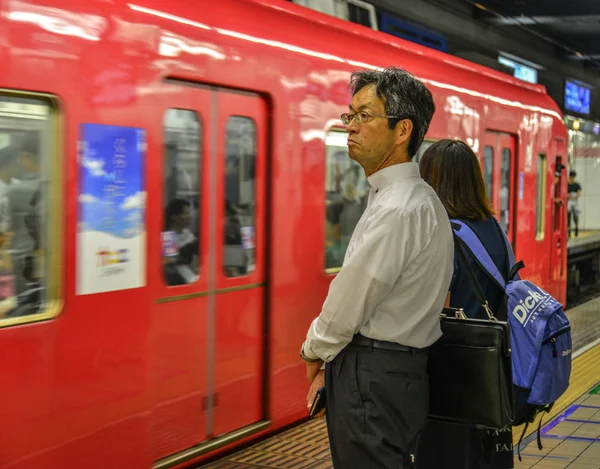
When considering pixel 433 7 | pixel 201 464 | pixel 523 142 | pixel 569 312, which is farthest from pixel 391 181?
pixel 433 7

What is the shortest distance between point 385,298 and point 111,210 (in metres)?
1.81

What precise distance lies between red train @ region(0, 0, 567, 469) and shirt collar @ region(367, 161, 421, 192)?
1595 mm

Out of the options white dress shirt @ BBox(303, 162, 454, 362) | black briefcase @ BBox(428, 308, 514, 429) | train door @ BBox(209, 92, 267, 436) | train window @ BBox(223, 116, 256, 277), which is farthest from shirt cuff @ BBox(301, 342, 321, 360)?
train window @ BBox(223, 116, 256, 277)

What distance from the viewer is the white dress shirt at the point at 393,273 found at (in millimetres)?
2510

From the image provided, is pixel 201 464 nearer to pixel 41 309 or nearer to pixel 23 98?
pixel 41 309

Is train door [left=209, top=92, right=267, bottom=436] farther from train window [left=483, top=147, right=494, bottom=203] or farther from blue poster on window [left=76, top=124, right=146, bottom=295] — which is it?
train window [left=483, top=147, right=494, bottom=203]

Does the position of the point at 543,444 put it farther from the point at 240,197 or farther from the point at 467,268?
the point at 467,268

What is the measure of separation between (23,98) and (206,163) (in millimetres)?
1287

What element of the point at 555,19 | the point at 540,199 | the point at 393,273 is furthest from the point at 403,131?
the point at 555,19

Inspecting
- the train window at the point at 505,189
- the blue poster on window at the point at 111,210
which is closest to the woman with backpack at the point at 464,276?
the blue poster on window at the point at 111,210

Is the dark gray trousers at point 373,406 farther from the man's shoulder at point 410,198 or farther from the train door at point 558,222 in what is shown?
the train door at point 558,222

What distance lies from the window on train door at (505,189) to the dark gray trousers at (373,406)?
6.20 meters

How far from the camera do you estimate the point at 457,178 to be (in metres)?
3.20

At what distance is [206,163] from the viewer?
187 inches
